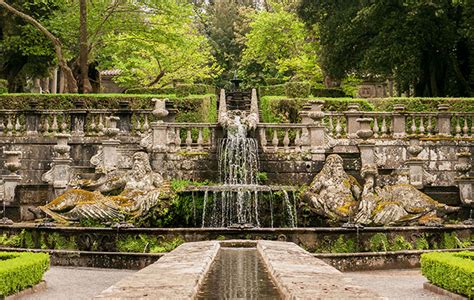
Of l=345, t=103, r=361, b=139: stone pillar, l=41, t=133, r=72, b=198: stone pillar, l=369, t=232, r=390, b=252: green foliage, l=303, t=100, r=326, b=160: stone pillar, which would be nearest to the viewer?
l=369, t=232, r=390, b=252: green foliage

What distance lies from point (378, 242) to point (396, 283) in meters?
3.11

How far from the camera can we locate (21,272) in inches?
416

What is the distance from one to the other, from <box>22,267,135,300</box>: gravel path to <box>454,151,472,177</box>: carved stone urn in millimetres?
11656

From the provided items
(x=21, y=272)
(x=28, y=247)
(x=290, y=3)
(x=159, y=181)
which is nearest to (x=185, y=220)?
(x=159, y=181)

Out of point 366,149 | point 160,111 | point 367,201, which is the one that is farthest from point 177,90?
point 367,201

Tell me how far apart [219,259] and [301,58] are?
33.0m

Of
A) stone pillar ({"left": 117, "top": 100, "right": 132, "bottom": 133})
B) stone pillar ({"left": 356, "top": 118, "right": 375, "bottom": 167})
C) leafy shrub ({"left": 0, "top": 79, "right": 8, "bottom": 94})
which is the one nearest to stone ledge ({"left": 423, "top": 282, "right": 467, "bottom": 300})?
stone pillar ({"left": 356, "top": 118, "right": 375, "bottom": 167})

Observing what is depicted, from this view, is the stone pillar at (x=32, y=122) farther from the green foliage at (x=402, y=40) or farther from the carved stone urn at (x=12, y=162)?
the green foliage at (x=402, y=40)

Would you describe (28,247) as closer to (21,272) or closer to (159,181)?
(159,181)

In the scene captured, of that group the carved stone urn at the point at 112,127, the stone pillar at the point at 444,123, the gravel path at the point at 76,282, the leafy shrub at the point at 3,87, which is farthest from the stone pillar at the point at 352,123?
the leafy shrub at the point at 3,87

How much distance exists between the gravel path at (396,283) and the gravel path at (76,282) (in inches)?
174

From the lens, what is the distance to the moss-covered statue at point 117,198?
17.0m

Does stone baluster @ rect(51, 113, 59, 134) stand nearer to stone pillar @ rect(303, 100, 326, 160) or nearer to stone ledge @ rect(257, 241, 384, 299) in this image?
stone pillar @ rect(303, 100, 326, 160)

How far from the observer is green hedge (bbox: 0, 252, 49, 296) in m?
10.1
